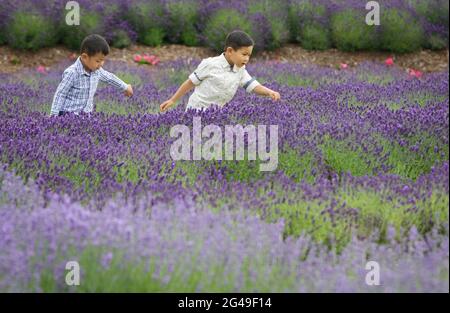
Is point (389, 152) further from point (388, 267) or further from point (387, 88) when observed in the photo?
point (387, 88)

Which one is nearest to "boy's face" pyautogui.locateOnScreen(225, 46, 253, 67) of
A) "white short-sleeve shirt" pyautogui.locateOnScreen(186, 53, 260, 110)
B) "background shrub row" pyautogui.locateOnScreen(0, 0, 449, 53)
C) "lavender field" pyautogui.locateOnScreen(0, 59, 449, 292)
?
"white short-sleeve shirt" pyautogui.locateOnScreen(186, 53, 260, 110)

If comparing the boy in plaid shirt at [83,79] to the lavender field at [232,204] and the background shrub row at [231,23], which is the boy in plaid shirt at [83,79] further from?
the background shrub row at [231,23]

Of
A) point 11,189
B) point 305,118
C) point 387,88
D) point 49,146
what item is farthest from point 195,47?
point 11,189

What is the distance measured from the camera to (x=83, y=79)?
227 inches

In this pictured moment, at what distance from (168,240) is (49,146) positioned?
1.70 metres

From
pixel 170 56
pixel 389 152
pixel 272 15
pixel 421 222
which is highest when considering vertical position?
pixel 272 15

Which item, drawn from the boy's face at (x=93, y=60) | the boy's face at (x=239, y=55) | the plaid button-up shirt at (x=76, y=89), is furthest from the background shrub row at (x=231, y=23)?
the boy's face at (x=239, y=55)

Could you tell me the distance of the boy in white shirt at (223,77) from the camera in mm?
5562

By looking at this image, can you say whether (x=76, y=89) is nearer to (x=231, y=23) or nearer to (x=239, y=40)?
(x=239, y=40)

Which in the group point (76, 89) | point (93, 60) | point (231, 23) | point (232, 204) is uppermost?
point (231, 23)

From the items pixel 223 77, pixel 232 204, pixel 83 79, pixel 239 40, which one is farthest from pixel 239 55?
pixel 232 204

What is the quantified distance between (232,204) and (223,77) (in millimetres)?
2254

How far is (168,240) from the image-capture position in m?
3.02

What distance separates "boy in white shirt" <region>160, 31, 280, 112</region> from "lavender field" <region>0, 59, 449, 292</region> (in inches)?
8.1
